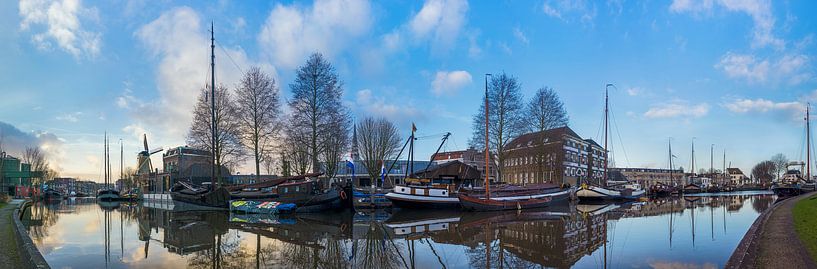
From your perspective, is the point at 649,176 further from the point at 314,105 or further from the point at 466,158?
the point at 314,105

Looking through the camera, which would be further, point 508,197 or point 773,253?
point 508,197

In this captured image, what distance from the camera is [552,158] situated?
48719mm

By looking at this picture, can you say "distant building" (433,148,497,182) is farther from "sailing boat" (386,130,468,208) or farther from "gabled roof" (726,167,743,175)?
"gabled roof" (726,167,743,175)

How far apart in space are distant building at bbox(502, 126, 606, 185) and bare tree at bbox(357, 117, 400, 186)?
12819mm

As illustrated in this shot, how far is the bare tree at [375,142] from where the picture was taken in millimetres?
49688

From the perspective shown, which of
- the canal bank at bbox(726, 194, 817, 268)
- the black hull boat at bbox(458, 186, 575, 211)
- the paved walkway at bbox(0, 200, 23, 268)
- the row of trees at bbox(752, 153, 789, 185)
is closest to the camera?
the canal bank at bbox(726, 194, 817, 268)

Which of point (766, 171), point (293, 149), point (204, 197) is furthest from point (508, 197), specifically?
point (766, 171)

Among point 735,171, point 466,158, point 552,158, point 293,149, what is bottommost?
point 735,171

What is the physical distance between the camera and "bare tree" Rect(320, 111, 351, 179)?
3444 cm

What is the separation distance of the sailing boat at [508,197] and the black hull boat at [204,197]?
671 inches

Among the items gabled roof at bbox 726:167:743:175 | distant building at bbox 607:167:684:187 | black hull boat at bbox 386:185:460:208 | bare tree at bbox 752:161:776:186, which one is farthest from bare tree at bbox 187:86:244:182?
gabled roof at bbox 726:167:743:175

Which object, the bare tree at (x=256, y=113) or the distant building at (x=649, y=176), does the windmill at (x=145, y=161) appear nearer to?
the bare tree at (x=256, y=113)

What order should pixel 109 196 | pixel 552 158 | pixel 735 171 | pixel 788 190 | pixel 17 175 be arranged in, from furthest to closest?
pixel 735 171 < pixel 17 175 < pixel 109 196 < pixel 788 190 < pixel 552 158

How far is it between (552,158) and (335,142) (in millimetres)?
24804
